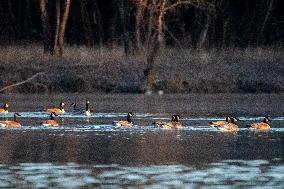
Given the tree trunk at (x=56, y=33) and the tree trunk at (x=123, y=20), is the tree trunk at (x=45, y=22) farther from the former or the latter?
the tree trunk at (x=123, y=20)

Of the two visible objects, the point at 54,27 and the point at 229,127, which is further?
the point at 54,27

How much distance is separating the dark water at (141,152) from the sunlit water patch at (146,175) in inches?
0.6

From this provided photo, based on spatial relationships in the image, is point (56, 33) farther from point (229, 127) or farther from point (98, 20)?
point (229, 127)

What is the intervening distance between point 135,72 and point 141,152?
1936cm

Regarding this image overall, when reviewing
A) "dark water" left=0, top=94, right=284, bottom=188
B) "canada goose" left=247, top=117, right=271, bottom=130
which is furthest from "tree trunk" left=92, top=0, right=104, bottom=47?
"canada goose" left=247, top=117, right=271, bottom=130

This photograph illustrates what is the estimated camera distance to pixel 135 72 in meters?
40.2

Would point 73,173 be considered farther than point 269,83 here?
No

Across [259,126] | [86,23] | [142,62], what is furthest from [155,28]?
[259,126]

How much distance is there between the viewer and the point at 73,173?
1775 centimetres

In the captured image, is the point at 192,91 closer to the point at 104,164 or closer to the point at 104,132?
the point at 104,132

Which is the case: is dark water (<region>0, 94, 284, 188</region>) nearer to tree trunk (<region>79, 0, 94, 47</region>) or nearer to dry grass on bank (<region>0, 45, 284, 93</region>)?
dry grass on bank (<region>0, 45, 284, 93</region>)

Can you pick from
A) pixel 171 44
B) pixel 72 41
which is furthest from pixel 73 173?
pixel 72 41

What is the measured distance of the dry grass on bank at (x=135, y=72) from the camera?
39.9m

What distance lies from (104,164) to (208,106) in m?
15.0
